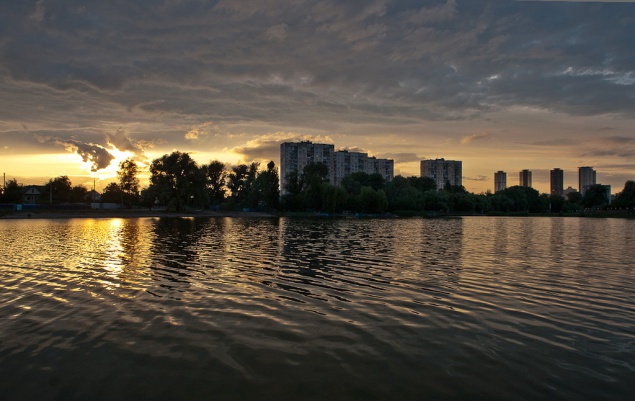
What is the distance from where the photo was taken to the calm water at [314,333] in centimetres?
707

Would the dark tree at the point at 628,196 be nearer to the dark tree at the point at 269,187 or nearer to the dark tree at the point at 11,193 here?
the dark tree at the point at 269,187

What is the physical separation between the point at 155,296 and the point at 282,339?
6328mm

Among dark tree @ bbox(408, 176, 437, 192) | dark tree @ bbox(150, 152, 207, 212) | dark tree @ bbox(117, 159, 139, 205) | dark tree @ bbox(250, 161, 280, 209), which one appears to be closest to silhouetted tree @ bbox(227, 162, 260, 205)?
dark tree @ bbox(250, 161, 280, 209)

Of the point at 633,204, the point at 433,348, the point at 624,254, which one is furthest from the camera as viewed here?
the point at 633,204

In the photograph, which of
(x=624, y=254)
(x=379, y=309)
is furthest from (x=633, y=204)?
(x=379, y=309)

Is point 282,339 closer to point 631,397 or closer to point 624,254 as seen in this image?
point 631,397

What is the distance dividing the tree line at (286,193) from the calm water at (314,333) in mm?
88348

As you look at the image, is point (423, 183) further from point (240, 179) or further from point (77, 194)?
point (77, 194)

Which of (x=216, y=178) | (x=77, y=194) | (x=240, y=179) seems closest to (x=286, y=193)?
(x=240, y=179)

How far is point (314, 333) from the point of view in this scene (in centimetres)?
989

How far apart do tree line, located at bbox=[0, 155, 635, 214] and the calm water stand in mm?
88348

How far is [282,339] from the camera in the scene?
944 centimetres

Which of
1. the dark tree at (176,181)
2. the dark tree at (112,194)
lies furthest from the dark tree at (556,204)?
the dark tree at (112,194)

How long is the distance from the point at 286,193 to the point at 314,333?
132 metres
